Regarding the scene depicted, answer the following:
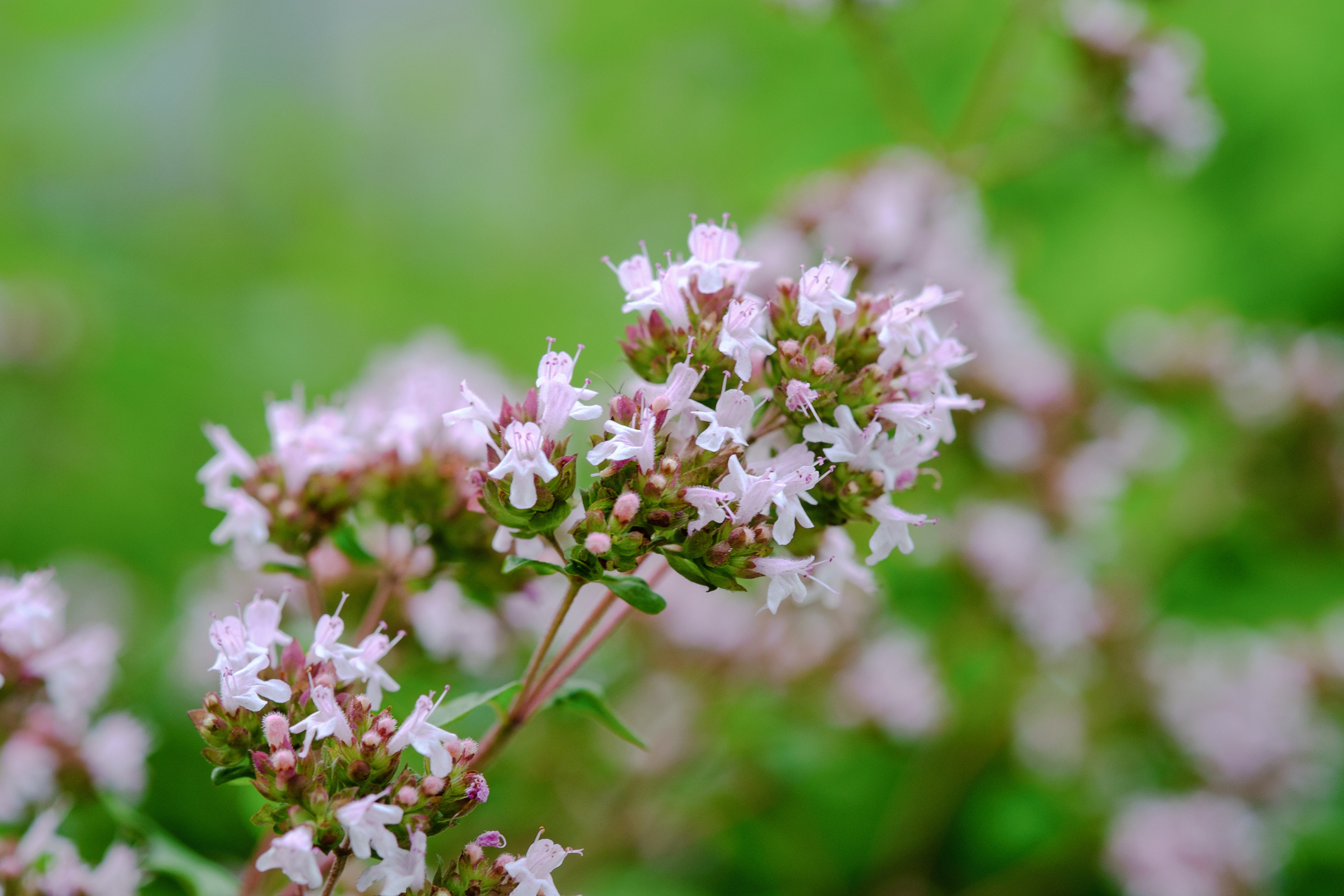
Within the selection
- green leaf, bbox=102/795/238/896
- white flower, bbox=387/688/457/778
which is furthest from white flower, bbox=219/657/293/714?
green leaf, bbox=102/795/238/896

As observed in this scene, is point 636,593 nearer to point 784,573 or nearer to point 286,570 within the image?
point 784,573

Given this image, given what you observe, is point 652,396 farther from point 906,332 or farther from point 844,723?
point 844,723

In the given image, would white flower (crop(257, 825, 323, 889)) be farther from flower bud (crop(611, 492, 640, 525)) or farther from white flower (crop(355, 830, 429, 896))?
flower bud (crop(611, 492, 640, 525))

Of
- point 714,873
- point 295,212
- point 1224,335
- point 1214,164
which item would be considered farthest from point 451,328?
point 1214,164

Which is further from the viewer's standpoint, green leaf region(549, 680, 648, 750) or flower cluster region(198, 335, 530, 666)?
flower cluster region(198, 335, 530, 666)

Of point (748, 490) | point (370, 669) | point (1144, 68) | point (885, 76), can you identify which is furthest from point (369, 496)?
point (885, 76)

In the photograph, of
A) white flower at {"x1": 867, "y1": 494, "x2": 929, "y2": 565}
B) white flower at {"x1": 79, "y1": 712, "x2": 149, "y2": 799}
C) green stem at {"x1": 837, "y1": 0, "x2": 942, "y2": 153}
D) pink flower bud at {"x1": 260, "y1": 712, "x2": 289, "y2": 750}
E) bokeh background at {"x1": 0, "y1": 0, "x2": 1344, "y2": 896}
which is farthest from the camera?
bokeh background at {"x1": 0, "y1": 0, "x2": 1344, "y2": 896}
